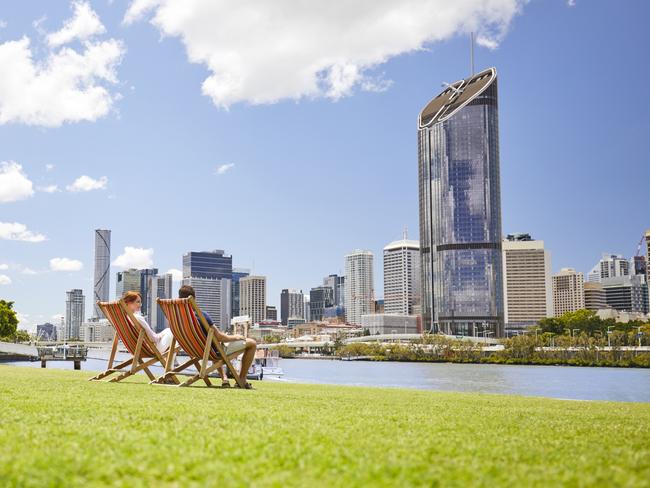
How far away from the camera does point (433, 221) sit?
7574 inches

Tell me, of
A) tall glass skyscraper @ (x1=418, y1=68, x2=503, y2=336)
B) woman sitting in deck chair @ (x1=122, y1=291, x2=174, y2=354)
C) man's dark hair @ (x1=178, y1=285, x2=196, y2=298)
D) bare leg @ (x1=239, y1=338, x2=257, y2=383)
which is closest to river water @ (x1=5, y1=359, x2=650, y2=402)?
woman sitting in deck chair @ (x1=122, y1=291, x2=174, y2=354)

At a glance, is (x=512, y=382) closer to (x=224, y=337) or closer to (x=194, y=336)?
(x=224, y=337)

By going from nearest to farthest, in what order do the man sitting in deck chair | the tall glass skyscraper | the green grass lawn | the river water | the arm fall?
the green grass lawn → the arm → the man sitting in deck chair → the river water → the tall glass skyscraper

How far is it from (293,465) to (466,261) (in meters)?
184

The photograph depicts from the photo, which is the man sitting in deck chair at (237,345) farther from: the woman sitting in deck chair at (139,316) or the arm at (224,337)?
the woman sitting in deck chair at (139,316)

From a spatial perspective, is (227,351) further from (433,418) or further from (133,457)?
(133,457)

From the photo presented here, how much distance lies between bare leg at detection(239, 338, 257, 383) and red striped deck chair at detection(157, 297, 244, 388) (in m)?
0.11

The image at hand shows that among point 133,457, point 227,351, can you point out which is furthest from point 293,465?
point 227,351

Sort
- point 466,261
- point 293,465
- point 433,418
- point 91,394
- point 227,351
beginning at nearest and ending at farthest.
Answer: point 293,465 < point 433,418 < point 91,394 < point 227,351 < point 466,261

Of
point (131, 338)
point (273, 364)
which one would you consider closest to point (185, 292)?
point (131, 338)

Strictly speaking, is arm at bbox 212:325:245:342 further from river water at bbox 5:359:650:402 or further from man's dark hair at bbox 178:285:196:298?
river water at bbox 5:359:650:402

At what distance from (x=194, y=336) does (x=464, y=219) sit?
180 metres

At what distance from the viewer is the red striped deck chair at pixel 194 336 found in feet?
35.7

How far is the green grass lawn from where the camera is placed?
3.45 m
